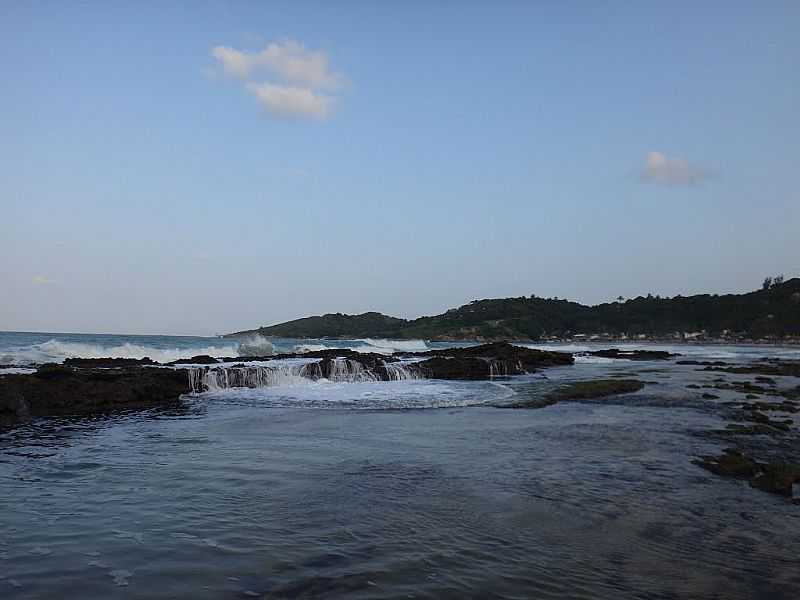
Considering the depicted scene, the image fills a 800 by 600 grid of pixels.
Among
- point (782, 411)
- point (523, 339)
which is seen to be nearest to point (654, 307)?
point (523, 339)

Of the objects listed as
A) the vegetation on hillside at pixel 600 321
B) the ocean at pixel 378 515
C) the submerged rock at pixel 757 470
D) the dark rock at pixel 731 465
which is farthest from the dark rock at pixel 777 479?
the vegetation on hillside at pixel 600 321

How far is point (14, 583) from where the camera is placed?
15.5 feet

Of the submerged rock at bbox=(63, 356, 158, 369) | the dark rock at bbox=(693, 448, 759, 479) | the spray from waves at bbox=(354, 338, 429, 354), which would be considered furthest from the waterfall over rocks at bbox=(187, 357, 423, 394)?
the spray from waves at bbox=(354, 338, 429, 354)

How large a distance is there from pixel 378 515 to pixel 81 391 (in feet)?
46.6

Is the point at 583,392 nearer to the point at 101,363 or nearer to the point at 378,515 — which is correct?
the point at 378,515

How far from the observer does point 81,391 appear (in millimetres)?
17312

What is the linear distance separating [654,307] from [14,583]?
6515 inches

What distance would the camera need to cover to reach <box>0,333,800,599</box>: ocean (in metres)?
4.96

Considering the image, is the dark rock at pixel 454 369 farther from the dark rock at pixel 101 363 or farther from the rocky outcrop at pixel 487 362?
the dark rock at pixel 101 363

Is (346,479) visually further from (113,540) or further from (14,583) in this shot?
(14,583)

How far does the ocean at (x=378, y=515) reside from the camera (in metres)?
4.96

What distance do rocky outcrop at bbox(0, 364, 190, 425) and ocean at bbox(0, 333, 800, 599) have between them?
233 cm

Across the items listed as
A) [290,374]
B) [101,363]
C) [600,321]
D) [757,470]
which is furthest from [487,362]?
[600,321]

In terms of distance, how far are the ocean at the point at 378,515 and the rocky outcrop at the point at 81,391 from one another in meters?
2.33
